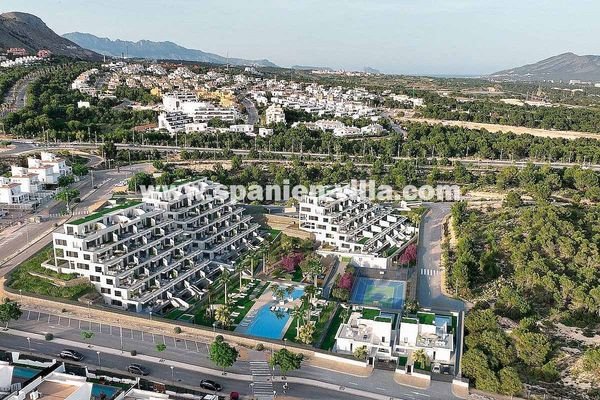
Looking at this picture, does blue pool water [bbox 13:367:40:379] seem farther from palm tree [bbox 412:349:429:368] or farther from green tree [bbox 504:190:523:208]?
green tree [bbox 504:190:523:208]

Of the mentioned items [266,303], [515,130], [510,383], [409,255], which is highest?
[515,130]

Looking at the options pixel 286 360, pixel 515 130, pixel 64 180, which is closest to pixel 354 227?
pixel 286 360

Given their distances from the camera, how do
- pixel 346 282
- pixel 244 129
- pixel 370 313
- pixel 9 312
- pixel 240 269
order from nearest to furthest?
pixel 9 312 → pixel 370 313 → pixel 346 282 → pixel 240 269 → pixel 244 129

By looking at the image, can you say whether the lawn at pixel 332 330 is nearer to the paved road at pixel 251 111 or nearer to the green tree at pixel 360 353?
the green tree at pixel 360 353

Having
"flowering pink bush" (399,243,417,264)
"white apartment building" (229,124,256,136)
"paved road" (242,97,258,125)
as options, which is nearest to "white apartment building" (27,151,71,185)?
"white apartment building" (229,124,256,136)

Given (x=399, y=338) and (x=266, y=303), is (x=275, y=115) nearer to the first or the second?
(x=266, y=303)

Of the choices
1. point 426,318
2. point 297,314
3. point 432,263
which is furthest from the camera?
point 432,263

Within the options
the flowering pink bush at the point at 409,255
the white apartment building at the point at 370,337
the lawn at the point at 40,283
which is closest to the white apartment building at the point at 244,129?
the flowering pink bush at the point at 409,255
